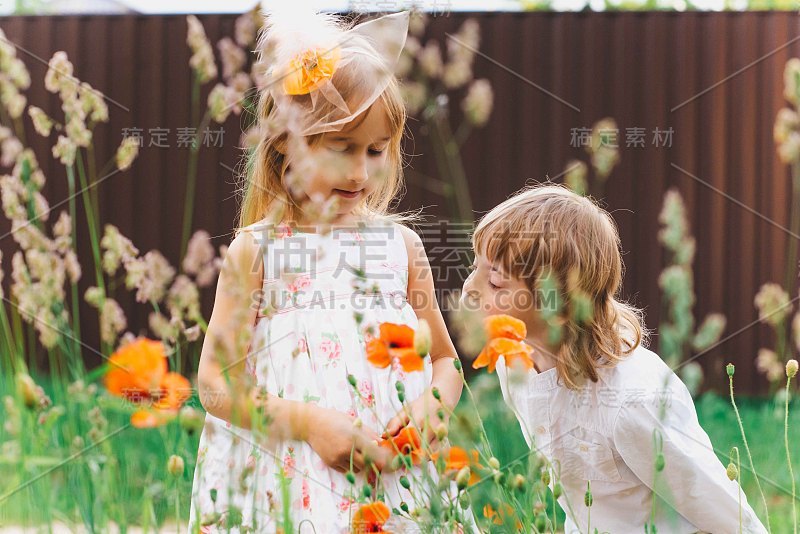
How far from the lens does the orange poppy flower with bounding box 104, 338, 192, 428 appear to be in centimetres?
71

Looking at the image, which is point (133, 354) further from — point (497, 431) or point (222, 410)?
point (497, 431)

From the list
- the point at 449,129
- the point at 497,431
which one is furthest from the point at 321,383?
the point at 449,129

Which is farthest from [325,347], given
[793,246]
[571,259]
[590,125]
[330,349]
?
[590,125]

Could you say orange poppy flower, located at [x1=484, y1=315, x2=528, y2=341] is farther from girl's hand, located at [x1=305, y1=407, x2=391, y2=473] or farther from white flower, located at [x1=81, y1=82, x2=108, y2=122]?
white flower, located at [x1=81, y1=82, x2=108, y2=122]

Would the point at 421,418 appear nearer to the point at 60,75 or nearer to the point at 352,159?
the point at 352,159

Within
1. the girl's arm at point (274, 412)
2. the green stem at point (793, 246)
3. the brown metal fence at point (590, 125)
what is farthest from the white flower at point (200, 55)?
the brown metal fence at point (590, 125)

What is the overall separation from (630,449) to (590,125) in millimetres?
2485

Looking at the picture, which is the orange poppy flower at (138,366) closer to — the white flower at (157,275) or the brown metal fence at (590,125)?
the white flower at (157,275)

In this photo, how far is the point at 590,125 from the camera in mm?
3459

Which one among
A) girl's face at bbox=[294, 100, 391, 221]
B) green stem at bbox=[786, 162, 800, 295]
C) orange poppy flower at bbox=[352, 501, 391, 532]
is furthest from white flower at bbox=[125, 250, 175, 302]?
green stem at bbox=[786, 162, 800, 295]

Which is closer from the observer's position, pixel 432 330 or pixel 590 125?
pixel 432 330

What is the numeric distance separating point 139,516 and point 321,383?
37 cm

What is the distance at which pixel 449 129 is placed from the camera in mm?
3285

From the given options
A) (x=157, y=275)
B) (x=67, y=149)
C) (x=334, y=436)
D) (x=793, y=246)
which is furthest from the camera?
(x=793, y=246)
